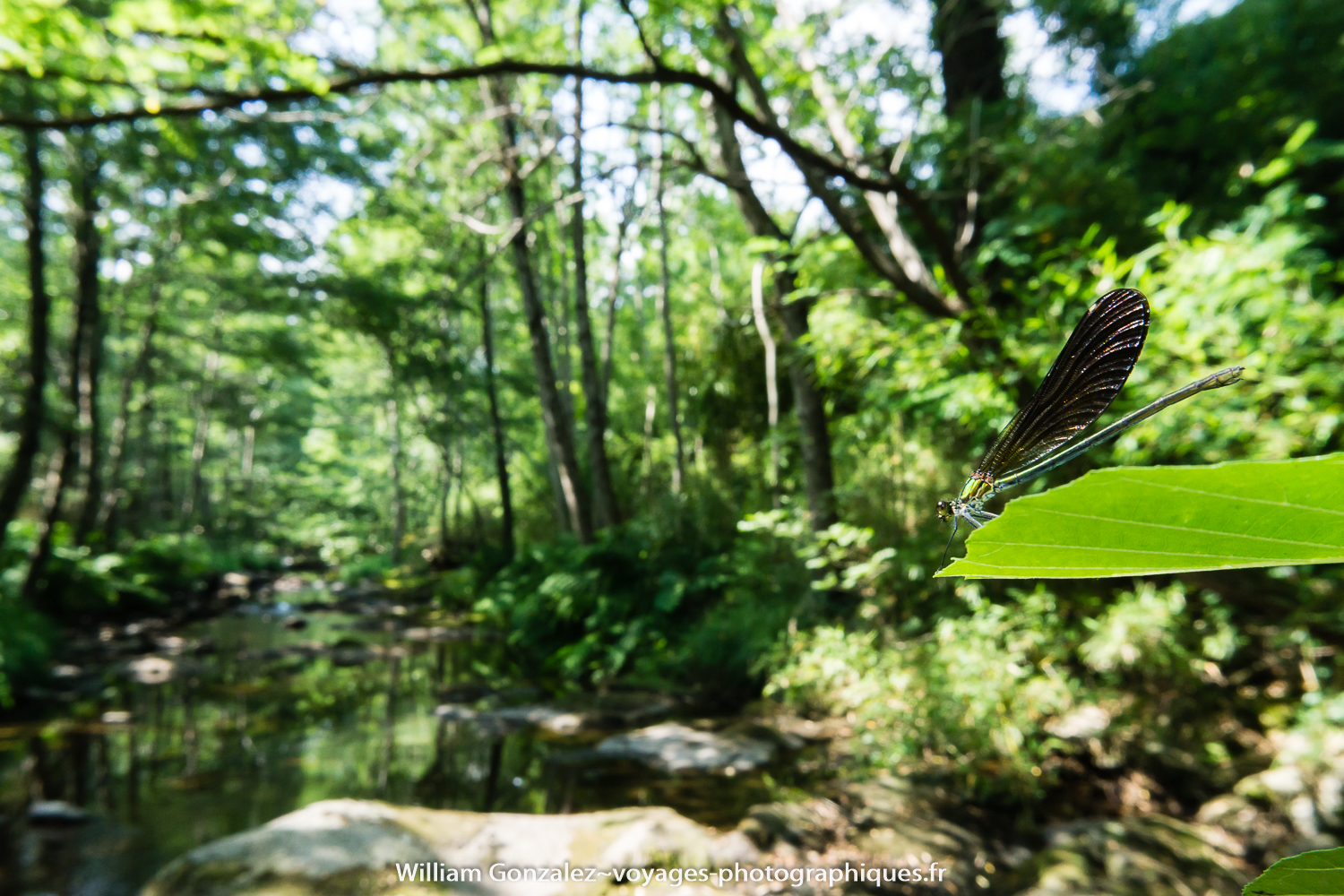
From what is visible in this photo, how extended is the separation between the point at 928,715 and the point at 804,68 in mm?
4052

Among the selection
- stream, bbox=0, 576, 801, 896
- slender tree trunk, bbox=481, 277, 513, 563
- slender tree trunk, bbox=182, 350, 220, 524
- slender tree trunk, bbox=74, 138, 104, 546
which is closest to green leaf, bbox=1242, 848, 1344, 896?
stream, bbox=0, 576, 801, 896

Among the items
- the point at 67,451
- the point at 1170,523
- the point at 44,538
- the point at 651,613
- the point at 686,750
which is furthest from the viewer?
the point at 67,451

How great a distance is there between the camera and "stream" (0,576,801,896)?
17.0 feet

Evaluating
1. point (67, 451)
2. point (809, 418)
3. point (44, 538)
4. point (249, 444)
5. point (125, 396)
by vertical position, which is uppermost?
point (249, 444)

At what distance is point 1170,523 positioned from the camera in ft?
0.73

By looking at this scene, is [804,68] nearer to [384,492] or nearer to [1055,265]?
[1055,265]

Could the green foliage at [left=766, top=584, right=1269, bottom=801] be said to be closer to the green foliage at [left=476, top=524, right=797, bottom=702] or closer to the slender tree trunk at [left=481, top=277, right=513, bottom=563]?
the green foliage at [left=476, top=524, right=797, bottom=702]

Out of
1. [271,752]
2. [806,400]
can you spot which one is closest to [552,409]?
[806,400]

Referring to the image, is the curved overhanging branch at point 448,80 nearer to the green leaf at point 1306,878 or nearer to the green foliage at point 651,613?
the green leaf at point 1306,878

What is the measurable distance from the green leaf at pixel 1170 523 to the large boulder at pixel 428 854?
397cm

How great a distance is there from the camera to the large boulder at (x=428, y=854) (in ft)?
11.3

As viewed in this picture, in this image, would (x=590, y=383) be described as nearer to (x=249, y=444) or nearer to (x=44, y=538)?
(x=44, y=538)

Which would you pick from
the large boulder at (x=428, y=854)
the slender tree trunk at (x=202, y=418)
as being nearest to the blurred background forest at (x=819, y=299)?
the large boulder at (x=428, y=854)

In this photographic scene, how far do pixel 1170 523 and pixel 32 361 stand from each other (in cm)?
1326
